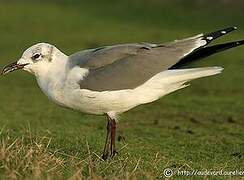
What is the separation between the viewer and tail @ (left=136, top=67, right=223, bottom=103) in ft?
20.2

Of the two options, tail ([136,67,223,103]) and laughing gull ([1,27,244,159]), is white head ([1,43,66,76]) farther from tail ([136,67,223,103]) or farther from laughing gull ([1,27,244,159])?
tail ([136,67,223,103])

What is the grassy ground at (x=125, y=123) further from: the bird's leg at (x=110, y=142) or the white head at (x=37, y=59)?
Answer: the white head at (x=37, y=59)

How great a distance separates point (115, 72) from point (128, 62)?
0.16m

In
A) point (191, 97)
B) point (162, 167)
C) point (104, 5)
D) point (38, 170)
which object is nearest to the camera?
point (38, 170)

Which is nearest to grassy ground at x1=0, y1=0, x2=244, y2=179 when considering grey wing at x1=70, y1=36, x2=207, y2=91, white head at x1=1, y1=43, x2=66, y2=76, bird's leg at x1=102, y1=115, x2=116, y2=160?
bird's leg at x1=102, y1=115, x2=116, y2=160

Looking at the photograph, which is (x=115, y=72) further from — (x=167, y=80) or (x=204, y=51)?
(x=204, y=51)

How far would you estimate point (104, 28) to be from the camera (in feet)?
75.9

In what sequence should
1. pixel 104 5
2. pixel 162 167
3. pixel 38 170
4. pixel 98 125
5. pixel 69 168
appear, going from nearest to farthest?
pixel 38 170 < pixel 69 168 < pixel 162 167 < pixel 98 125 < pixel 104 5

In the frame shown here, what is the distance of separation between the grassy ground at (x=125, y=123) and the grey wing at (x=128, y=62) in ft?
0.92

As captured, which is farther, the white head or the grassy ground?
the white head

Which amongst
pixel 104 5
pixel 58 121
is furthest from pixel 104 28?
pixel 58 121

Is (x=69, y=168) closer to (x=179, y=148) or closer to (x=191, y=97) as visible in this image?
(x=179, y=148)

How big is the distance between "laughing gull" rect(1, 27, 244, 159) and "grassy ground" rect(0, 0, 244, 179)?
→ 0.97 feet

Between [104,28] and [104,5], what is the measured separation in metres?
6.24
